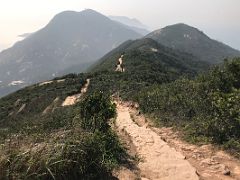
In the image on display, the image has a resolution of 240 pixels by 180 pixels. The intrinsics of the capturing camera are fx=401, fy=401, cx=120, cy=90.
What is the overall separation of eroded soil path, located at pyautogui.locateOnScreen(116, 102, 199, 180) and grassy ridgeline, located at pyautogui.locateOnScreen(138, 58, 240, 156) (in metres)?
1.70

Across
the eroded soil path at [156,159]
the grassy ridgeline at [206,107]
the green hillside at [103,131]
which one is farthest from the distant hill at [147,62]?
the eroded soil path at [156,159]

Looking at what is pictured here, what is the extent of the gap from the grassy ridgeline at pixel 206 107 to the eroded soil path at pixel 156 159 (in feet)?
5.58

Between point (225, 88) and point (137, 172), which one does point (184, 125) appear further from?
point (137, 172)

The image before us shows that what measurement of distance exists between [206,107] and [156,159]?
7.07 metres

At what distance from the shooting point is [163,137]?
15812 millimetres

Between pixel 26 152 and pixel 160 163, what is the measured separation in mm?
4810

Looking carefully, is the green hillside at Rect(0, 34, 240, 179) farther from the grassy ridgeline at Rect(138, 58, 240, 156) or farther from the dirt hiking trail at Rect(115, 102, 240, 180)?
the dirt hiking trail at Rect(115, 102, 240, 180)

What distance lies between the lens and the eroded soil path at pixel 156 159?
10.5 m

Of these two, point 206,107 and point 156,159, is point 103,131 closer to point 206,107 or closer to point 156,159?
point 156,159

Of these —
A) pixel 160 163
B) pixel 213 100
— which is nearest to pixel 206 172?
pixel 160 163

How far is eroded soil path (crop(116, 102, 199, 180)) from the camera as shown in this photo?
34.5 feet

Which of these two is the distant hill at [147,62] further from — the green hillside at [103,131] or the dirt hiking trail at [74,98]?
the green hillside at [103,131]

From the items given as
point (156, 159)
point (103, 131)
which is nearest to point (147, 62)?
point (103, 131)

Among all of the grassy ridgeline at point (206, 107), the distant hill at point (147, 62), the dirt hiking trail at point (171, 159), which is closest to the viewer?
the dirt hiking trail at point (171, 159)
